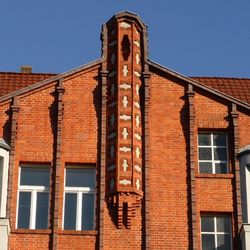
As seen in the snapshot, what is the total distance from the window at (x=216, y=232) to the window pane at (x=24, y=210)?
5.24m

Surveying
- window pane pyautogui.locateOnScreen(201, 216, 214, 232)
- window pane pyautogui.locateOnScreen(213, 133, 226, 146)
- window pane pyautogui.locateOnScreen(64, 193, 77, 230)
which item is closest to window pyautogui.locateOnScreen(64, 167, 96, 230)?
window pane pyautogui.locateOnScreen(64, 193, 77, 230)

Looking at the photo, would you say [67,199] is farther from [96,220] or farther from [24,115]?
[24,115]

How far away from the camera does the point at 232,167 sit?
26.8 meters

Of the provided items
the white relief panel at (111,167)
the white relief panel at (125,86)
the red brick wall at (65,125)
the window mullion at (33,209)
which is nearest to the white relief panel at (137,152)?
the white relief panel at (111,167)

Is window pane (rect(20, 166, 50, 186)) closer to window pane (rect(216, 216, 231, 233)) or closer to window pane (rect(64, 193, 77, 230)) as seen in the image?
window pane (rect(64, 193, 77, 230))

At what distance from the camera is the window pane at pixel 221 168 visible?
2692 centimetres

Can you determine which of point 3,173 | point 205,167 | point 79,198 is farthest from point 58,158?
point 205,167

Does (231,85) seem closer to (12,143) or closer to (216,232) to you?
(216,232)

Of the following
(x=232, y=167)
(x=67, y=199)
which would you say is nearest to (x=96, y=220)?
(x=67, y=199)

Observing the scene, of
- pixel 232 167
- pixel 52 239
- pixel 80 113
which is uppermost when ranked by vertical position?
pixel 80 113

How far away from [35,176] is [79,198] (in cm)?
154

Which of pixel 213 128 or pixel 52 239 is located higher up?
pixel 213 128

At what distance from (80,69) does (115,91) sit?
1.41m

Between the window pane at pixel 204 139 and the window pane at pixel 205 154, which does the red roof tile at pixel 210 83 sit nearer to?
the window pane at pixel 204 139
